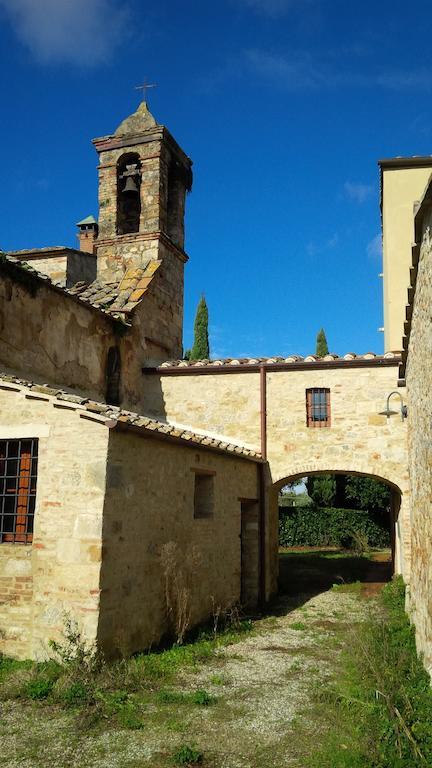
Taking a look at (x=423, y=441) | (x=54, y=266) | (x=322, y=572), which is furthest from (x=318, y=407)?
(x=54, y=266)

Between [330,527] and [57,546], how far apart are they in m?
19.7

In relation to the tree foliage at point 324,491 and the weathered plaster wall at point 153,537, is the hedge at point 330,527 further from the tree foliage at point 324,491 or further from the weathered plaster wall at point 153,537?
the weathered plaster wall at point 153,537

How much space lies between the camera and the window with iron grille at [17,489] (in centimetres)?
815

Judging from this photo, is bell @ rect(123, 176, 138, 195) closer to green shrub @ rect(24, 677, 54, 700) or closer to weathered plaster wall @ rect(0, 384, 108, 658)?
weathered plaster wall @ rect(0, 384, 108, 658)

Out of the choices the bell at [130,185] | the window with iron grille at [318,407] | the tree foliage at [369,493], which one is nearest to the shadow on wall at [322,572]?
the tree foliage at [369,493]

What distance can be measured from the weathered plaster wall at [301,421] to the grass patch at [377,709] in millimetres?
5162

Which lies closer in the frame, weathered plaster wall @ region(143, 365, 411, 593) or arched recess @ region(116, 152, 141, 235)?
weathered plaster wall @ region(143, 365, 411, 593)

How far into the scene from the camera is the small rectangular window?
36.7 ft

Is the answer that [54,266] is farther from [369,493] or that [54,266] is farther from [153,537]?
[369,493]

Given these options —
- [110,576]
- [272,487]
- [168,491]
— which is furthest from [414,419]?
[272,487]

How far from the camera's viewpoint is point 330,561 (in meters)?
20.7

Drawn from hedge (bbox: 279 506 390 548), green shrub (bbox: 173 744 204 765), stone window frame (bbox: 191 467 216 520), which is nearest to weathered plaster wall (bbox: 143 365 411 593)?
stone window frame (bbox: 191 467 216 520)

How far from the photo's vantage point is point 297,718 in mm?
6117

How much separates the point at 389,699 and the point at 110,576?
3516 millimetres
